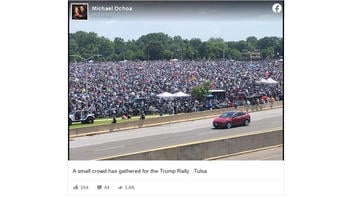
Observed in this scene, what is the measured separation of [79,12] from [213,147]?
226 inches

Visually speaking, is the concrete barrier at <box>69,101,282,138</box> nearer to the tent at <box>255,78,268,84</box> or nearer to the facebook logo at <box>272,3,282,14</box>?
the tent at <box>255,78,268,84</box>

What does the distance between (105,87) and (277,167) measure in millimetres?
6004

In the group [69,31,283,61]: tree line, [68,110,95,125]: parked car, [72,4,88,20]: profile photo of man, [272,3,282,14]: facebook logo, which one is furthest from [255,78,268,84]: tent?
[72,4,88,20]: profile photo of man

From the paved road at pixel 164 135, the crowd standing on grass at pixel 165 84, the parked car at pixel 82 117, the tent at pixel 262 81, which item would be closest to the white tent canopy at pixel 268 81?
the tent at pixel 262 81

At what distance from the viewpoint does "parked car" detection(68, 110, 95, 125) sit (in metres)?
21.7

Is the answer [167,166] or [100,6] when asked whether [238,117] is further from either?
[100,6]

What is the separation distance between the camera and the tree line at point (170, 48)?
22.1 metres

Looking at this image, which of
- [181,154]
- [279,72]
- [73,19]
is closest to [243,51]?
[279,72]

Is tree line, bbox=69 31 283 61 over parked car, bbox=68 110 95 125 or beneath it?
over

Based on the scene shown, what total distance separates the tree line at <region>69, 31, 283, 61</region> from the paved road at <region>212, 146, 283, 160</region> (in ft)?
8.98

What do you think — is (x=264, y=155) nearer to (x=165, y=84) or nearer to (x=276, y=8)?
(x=165, y=84)

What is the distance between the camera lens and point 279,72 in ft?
71.8

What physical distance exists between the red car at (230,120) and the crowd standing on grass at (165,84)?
314mm

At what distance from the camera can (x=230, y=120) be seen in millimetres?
24047
